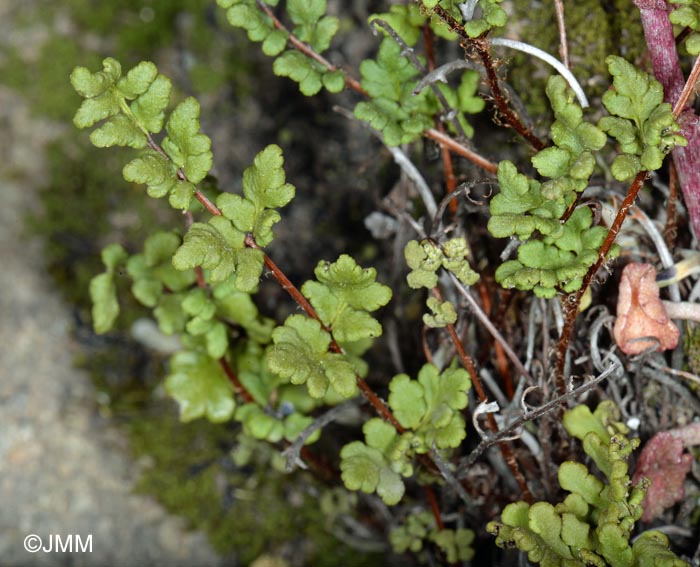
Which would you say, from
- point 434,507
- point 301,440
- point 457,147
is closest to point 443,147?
point 457,147

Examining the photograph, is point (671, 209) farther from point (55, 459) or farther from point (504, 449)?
point (55, 459)

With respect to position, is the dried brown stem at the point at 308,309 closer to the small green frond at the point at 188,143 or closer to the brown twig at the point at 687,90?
the small green frond at the point at 188,143

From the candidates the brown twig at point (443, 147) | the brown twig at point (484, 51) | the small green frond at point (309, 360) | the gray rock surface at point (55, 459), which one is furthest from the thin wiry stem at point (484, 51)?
the gray rock surface at point (55, 459)

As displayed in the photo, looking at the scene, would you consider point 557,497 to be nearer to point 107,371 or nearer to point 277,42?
point 277,42

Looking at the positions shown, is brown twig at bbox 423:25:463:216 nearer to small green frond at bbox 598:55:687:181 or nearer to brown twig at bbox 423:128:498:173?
brown twig at bbox 423:128:498:173

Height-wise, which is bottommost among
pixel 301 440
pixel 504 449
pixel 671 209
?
pixel 301 440

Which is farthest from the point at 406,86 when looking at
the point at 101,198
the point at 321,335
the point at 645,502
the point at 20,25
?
the point at 20,25
